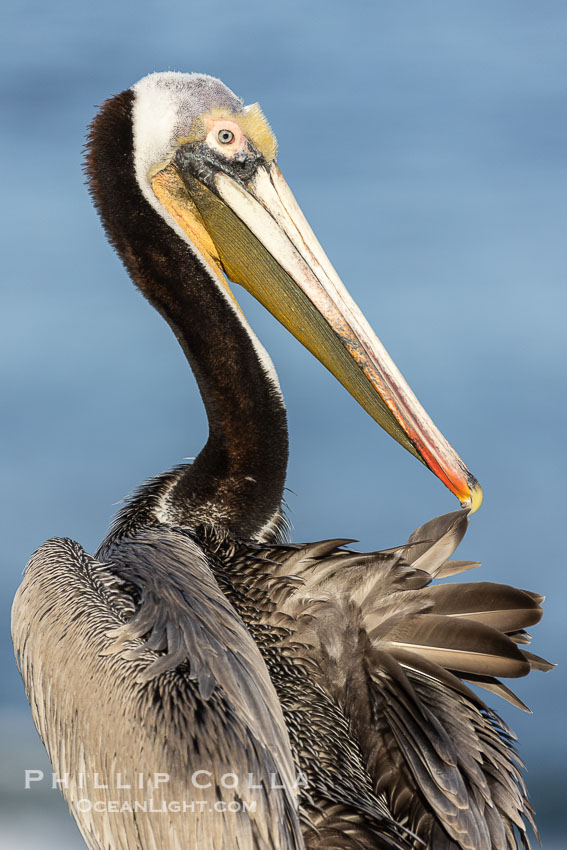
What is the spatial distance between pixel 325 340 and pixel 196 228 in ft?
1.73

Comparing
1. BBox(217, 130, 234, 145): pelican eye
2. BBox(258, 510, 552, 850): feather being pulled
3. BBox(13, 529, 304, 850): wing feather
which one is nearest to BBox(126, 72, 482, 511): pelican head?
BBox(217, 130, 234, 145): pelican eye

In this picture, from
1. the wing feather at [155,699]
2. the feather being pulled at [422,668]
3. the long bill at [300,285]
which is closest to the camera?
the wing feather at [155,699]

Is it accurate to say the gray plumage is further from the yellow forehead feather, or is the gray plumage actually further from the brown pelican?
the yellow forehead feather

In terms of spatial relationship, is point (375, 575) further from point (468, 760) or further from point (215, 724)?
point (215, 724)

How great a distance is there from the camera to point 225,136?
318 centimetres

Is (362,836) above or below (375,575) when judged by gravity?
below

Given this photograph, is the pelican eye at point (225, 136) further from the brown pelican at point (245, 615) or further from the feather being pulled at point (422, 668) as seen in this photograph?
the feather being pulled at point (422, 668)

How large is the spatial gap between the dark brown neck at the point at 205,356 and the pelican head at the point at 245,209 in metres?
0.05

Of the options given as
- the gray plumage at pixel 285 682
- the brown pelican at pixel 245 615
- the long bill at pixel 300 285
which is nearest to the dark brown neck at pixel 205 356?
the brown pelican at pixel 245 615

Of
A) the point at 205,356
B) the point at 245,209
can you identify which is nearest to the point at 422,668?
the point at 205,356

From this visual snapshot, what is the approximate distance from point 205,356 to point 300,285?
1.11 feet

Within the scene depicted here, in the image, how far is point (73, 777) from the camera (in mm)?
2477

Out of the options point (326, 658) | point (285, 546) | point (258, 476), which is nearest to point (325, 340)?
point (258, 476)

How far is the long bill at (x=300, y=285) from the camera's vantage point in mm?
2980
